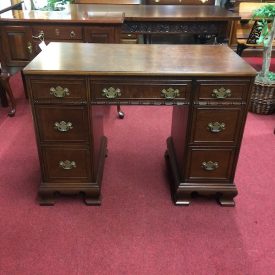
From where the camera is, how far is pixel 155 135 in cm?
247

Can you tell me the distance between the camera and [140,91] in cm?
143

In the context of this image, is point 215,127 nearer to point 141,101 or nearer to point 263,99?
point 141,101

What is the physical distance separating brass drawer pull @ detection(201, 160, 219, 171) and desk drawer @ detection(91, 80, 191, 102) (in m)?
0.40

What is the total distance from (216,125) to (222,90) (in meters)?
0.19

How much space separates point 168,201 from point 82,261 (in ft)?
2.04

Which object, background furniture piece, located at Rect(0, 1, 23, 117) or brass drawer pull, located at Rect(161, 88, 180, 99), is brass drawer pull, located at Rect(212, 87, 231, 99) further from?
background furniture piece, located at Rect(0, 1, 23, 117)

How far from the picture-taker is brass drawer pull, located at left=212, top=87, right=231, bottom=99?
4.64 feet

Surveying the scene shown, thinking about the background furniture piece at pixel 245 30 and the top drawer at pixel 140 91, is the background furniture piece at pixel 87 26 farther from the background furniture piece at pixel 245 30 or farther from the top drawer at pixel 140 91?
the top drawer at pixel 140 91

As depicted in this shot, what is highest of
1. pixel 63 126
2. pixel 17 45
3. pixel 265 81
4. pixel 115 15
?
pixel 115 15

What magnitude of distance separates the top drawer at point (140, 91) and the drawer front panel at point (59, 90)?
0.06 m

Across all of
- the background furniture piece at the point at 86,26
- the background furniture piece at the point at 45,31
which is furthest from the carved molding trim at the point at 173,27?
the background furniture piece at the point at 45,31

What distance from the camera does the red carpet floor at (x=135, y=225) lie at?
1.37 meters

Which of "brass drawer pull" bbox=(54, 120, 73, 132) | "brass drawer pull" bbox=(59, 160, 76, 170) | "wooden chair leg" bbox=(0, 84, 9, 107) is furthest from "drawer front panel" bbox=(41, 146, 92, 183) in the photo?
"wooden chair leg" bbox=(0, 84, 9, 107)

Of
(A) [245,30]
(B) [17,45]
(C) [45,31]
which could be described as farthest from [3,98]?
(A) [245,30]
